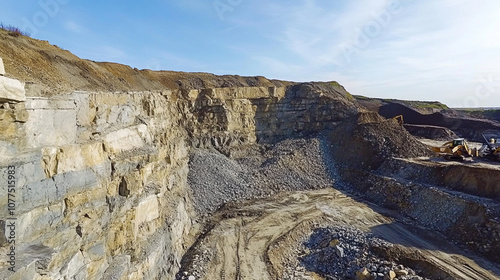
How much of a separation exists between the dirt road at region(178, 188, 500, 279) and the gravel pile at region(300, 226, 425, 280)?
51 centimetres

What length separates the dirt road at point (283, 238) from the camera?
10.3 m

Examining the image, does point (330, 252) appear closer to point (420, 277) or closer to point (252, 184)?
point (420, 277)

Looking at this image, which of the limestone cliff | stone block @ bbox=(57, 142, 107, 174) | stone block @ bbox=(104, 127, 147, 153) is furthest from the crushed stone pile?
stone block @ bbox=(57, 142, 107, 174)

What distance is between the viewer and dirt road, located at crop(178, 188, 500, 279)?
1033 centimetres

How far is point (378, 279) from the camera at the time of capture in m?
9.75

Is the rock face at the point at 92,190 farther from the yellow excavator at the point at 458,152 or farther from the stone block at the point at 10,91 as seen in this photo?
the yellow excavator at the point at 458,152

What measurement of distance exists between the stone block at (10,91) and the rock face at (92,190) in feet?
0.21

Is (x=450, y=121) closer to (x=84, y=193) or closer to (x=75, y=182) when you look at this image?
(x=84, y=193)

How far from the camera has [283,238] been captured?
12492 millimetres

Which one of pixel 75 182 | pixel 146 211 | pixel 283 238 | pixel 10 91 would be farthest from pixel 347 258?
pixel 10 91

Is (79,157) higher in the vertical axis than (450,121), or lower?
lower

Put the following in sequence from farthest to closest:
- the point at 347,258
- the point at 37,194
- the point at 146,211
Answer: the point at 347,258, the point at 146,211, the point at 37,194

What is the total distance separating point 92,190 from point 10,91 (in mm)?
2720

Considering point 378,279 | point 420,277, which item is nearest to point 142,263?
point 378,279
